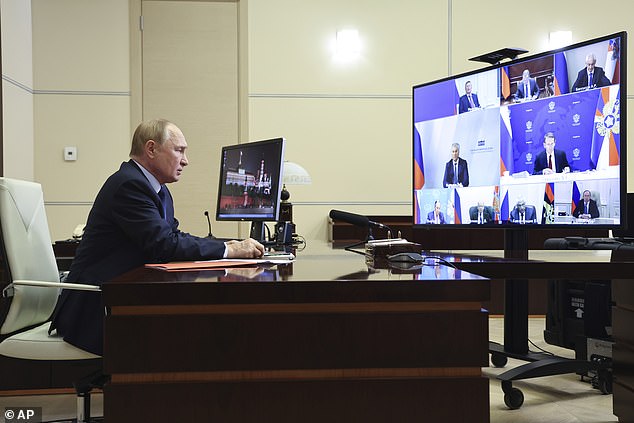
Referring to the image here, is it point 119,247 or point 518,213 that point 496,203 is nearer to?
point 518,213

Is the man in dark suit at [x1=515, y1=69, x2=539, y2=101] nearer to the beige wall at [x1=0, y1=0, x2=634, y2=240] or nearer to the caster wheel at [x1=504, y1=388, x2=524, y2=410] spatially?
the caster wheel at [x1=504, y1=388, x2=524, y2=410]

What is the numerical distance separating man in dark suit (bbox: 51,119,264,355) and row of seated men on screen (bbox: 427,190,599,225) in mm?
952

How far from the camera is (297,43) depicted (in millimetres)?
6062

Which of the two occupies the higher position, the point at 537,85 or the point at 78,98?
the point at 78,98

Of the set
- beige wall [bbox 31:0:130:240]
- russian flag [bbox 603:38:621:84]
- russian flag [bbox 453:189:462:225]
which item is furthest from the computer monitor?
beige wall [bbox 31:0:130:240]

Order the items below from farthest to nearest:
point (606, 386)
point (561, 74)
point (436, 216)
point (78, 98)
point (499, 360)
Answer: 1. point (78, 98)
2. point (499, 360)
3. point (606, 386)
4. point (436, 216)
5. point (561, 74)

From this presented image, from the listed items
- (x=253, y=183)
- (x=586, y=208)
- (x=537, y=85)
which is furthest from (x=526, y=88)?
(x=253, y=183)

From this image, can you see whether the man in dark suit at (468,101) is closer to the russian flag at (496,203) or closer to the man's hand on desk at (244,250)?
the russian flag at (496,203)

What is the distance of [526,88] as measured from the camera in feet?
9.14

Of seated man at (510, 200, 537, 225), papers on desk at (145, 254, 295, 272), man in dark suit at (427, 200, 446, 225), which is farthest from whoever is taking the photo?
man in dark suit at (427, 200, 446, 225)

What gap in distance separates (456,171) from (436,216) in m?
0.23

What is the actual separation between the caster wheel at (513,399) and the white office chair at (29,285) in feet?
5.95

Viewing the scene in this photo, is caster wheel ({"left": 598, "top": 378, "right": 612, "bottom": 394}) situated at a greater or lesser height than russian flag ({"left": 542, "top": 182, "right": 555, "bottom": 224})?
lesser

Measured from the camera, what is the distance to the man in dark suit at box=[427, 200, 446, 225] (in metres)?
3.17
